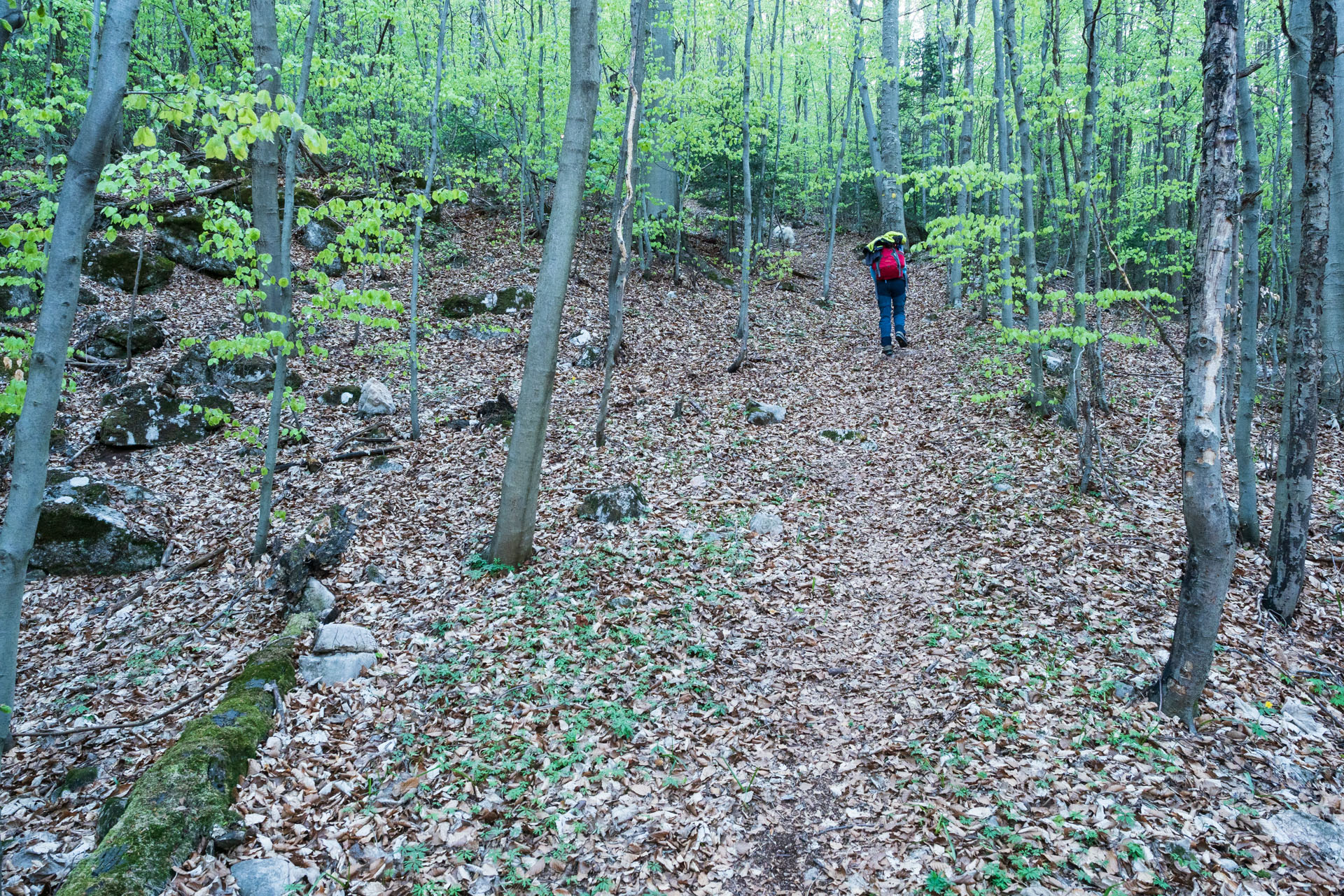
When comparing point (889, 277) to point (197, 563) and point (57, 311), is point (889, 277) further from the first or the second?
point (57, 311)

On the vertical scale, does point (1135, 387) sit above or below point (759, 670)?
above

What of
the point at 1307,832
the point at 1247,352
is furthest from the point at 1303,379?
the point at 1307,832

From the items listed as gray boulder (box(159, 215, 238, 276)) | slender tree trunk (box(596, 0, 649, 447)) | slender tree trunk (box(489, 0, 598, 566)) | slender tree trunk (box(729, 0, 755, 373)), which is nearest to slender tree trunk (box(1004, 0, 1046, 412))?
slender tree trunk (box(729, 0, 755, 373))

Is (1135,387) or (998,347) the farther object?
(998,347)

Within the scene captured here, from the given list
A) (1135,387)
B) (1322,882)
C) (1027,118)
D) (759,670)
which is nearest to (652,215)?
(1027,118)

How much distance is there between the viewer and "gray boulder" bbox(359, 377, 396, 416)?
32.8 feet

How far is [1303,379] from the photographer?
4.98 metres

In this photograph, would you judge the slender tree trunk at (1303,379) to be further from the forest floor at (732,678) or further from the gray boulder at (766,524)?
the gray boulder at (766,524)

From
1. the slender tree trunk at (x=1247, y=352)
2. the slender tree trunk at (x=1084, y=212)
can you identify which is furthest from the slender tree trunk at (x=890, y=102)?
the slender tree trunk at (x=1247, y=352)

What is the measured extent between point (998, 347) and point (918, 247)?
4331 mm

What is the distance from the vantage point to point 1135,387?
10.5m

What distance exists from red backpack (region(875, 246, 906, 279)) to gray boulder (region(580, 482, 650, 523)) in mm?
7254

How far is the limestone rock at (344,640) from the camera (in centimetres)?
517

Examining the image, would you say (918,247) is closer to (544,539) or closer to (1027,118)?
(1027,118)
